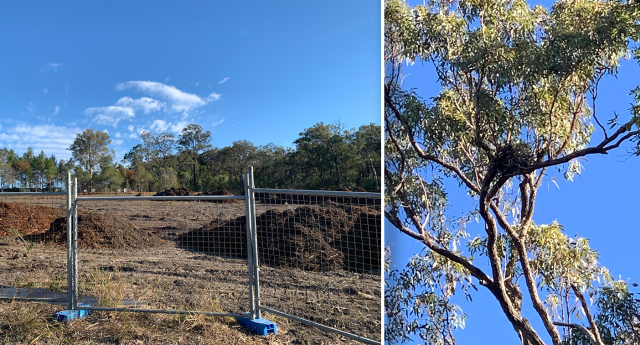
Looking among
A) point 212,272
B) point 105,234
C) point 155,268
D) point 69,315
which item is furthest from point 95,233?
point 69,315

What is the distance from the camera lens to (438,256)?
3.10 m

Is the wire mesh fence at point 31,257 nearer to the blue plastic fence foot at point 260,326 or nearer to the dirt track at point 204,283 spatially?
the dirt track at point 204,283

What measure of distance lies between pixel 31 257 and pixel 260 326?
4.98 m

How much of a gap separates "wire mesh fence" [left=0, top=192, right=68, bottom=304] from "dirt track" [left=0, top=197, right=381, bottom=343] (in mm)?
16

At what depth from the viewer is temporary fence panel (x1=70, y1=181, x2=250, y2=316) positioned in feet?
11.3

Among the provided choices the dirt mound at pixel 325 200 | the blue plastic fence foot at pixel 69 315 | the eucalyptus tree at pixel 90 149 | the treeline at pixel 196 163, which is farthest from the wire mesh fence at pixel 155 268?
the eucalyptus tree at pixel 90 149

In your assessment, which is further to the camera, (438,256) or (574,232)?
(438,256)

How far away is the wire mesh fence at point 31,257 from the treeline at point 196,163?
34.7ft

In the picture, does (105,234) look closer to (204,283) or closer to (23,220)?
(23,220)

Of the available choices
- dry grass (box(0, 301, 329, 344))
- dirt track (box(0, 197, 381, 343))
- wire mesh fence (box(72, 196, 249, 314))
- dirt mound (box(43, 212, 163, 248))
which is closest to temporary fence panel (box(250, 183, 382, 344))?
dirt track (box(0, 197, 381, 343))

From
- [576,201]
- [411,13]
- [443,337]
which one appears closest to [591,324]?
[576,201]

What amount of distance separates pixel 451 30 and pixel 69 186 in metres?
3.14

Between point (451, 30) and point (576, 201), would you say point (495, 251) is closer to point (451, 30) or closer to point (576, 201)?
point (576, 201)

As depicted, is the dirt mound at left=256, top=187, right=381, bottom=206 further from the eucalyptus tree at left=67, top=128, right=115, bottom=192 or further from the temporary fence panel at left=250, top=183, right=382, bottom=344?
the eucalyptus tree at left=67, top=128, right=115, bottom=192
